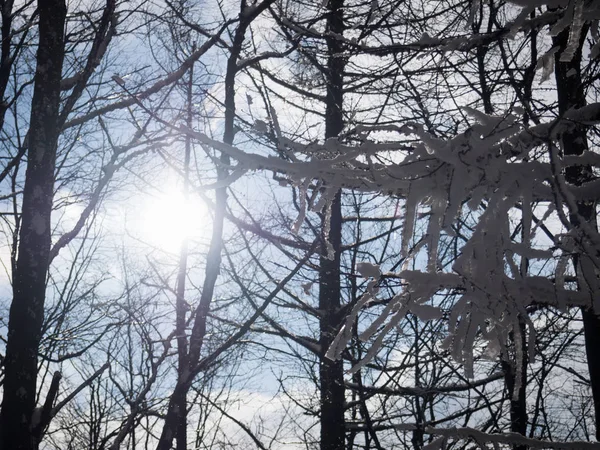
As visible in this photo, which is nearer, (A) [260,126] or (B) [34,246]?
(A) [260,126]

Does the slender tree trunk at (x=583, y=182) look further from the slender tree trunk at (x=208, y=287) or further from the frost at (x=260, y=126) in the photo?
the slender tree trunk at (x=208, y=287)

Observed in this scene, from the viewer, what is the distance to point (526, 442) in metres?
2.21

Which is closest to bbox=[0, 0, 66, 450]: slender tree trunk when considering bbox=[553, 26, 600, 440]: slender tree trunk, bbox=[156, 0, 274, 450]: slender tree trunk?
bbox=[156, 0, 274, 450]: slender tree trunk

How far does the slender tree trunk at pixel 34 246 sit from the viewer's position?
3242mm

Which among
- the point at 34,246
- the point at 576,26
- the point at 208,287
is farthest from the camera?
the point at 208,287

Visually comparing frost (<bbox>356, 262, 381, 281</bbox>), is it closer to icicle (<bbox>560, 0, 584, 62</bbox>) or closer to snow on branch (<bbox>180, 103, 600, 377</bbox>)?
snow on branch (<bbox>180, 103, 600, 377</bbox>)

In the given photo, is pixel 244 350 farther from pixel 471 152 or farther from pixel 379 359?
pixel 471 152

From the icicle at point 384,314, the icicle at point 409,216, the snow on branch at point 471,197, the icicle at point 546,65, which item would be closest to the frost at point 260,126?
the snow on branch at point 471,197

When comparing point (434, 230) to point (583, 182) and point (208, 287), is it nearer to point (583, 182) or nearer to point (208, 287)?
point (583, 182)

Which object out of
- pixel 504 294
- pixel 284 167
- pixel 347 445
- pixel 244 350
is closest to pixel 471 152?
pixel 504 294

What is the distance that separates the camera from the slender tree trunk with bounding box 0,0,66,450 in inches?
128

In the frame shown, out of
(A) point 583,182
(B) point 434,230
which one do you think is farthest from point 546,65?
(B) point 434,230

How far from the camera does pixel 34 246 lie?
3.57 meters

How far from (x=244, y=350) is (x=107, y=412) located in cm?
414
